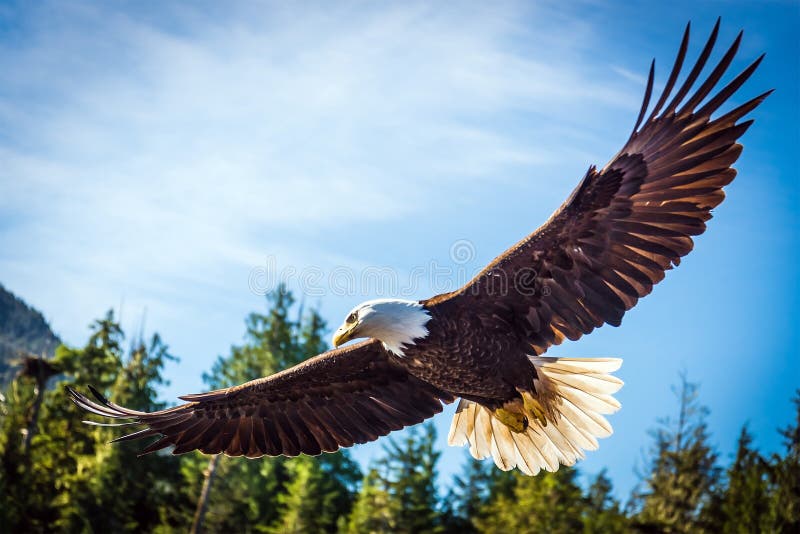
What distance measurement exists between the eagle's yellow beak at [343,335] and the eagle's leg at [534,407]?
1.44m

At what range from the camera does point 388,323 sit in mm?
5965

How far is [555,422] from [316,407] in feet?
6.12

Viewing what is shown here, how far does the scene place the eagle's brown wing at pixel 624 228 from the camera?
5527mm

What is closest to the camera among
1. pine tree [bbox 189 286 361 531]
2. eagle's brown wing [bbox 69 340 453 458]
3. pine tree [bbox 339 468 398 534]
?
eagle's brown wing [bbox 69 340 453 458]

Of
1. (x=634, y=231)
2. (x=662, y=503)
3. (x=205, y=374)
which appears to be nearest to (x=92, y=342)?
(x=205, y=374)

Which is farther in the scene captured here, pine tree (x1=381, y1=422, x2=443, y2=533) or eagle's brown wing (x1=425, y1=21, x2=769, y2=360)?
pine tree (x1=381, y1=422, x2=443, y2=533)

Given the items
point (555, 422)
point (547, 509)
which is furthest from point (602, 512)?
point (555, 422)

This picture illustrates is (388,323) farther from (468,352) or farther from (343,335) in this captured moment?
(468,352)

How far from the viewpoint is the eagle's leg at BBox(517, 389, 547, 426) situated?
664cm

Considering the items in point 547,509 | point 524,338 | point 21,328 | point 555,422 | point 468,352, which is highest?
point 21,328

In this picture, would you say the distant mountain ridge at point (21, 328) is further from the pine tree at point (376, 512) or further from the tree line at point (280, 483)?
the pine tree at point (376, 512)

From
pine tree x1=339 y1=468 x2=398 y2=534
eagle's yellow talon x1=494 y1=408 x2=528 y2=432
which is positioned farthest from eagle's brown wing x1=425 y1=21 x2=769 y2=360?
pine tree x1=339 y1=468 x2=398 y2=534

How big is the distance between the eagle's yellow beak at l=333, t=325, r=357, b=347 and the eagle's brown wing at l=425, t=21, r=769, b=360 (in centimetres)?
55

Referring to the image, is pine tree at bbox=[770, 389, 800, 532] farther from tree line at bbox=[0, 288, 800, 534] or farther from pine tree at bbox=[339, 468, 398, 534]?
pine tree at bbox=[339, 468, 398, 534]
